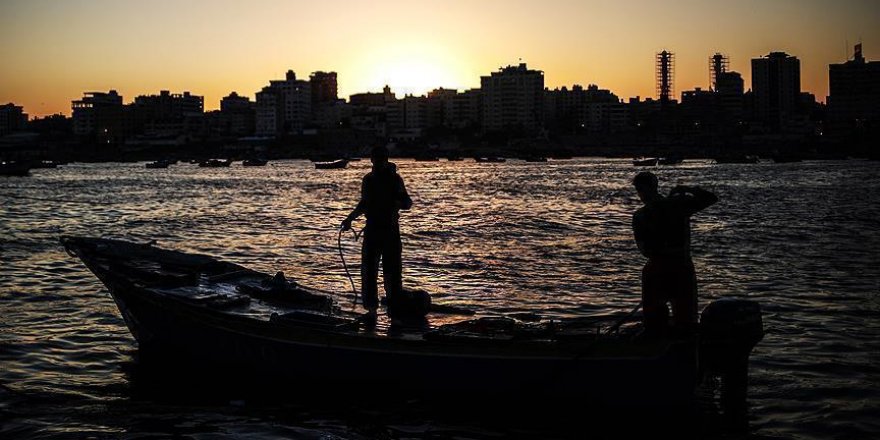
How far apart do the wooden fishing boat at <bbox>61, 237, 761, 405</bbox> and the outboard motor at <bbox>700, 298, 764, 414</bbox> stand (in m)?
0.01

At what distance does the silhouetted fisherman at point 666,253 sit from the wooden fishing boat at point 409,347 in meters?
0.28

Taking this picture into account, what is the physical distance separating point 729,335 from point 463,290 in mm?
8911

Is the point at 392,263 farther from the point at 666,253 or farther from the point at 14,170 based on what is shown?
the point at 14,170

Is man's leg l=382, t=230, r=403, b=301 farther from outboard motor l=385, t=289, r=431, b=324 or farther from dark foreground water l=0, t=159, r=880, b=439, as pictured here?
dark foreground water l=0, t=159, r=880, b=439

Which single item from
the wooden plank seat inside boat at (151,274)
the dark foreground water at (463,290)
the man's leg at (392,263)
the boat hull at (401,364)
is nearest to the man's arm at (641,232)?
the boat hull at (401,364)

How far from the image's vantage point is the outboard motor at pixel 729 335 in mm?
7438

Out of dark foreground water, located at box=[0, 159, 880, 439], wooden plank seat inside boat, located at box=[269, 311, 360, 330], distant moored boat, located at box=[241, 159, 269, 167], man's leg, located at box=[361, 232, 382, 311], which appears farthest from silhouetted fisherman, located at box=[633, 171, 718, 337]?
distant moored boat, located at box=[241, 159, 269, 167]

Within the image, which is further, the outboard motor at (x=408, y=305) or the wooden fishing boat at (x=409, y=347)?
the outboard motor at (x=408, y=305)

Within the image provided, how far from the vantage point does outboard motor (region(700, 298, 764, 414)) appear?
7438 mm

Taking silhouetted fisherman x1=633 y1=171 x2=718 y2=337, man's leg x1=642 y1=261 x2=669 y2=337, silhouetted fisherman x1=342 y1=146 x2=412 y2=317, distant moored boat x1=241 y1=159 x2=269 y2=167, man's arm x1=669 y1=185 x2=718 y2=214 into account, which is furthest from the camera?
distant moored boat x1=241 y1=159 x2=269 y2=167

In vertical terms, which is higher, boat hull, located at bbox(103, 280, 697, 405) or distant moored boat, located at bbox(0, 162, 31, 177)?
distant moored boat, located at bbox(0, 162, 31, 177)

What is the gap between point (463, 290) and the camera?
632 inches

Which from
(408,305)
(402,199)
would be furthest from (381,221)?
(408,305)

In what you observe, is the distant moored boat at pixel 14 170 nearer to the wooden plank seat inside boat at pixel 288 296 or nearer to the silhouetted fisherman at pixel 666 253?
the wooden plank seat inside boat at pixel 288 296
